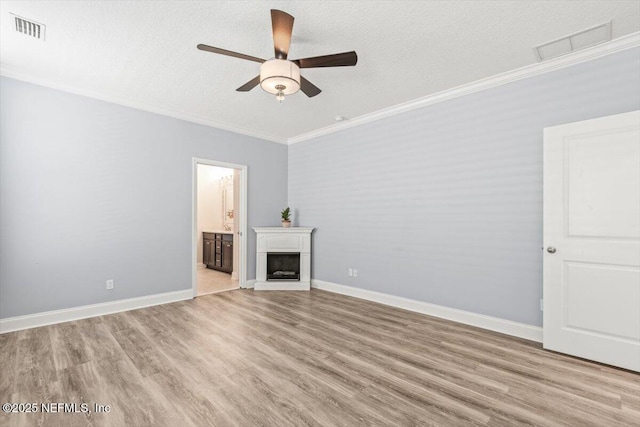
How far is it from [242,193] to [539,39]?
4.47 meters

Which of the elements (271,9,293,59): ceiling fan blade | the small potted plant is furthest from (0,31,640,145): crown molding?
(271,9,293,59): ceiling fan blade

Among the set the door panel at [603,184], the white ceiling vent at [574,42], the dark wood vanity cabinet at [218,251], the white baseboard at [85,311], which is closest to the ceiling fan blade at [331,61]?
the white ceiling vent at [574,42]

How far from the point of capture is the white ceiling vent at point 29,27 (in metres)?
2.43

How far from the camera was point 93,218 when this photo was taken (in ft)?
12.4

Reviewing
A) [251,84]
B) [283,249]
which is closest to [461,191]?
[251,84]

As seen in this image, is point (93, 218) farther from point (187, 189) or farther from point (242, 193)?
point (242, 193)

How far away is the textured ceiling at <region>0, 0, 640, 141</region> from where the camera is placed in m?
2.29

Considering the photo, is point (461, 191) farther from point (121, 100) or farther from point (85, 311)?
point (85, 311)

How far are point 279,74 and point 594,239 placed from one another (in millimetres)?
3067

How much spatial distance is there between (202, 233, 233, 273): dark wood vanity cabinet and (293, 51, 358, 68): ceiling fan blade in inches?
187

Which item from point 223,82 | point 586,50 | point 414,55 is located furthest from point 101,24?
point 586,50

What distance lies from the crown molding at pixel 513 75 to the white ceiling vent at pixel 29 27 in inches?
146

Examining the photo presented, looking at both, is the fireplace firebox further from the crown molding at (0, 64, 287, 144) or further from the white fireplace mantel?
the crown molding at (0, 64, 287, 144)

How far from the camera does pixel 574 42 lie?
8.78 feet
